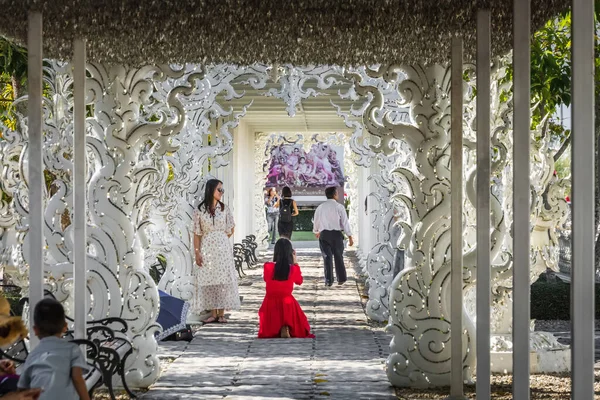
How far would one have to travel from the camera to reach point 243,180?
30188mm

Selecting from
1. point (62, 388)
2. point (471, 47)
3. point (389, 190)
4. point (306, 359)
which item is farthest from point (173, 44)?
point (389, 190)

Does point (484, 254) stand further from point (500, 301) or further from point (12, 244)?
point (12, 244)

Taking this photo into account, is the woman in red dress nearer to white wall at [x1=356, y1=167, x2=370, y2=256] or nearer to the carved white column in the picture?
the carved white column

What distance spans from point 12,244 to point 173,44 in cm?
364

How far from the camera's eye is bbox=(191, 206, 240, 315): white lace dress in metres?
13.7

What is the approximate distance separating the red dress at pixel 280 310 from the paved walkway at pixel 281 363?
0.22 metres

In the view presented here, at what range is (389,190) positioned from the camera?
15.1 m

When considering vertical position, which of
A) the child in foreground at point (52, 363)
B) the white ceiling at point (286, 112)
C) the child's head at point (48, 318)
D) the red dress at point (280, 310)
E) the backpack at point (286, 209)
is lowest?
the red dress at point (280, 310)

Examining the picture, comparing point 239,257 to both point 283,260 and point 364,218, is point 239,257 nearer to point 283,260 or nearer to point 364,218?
point 364,218

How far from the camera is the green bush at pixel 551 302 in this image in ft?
49.9

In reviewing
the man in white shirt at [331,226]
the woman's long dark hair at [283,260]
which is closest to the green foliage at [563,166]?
the man in white shirt at [331,226]

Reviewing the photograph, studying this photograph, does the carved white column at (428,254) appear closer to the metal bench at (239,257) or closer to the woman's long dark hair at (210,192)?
the woman's long dark hair at (210,192)

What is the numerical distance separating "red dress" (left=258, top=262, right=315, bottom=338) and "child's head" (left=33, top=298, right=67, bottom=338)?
6.80 m

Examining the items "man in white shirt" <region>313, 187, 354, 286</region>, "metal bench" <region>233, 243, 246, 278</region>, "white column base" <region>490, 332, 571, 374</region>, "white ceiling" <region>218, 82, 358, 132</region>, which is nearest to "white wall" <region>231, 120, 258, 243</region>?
"white ceiling" <region>218, 82, 358, 132</region>
